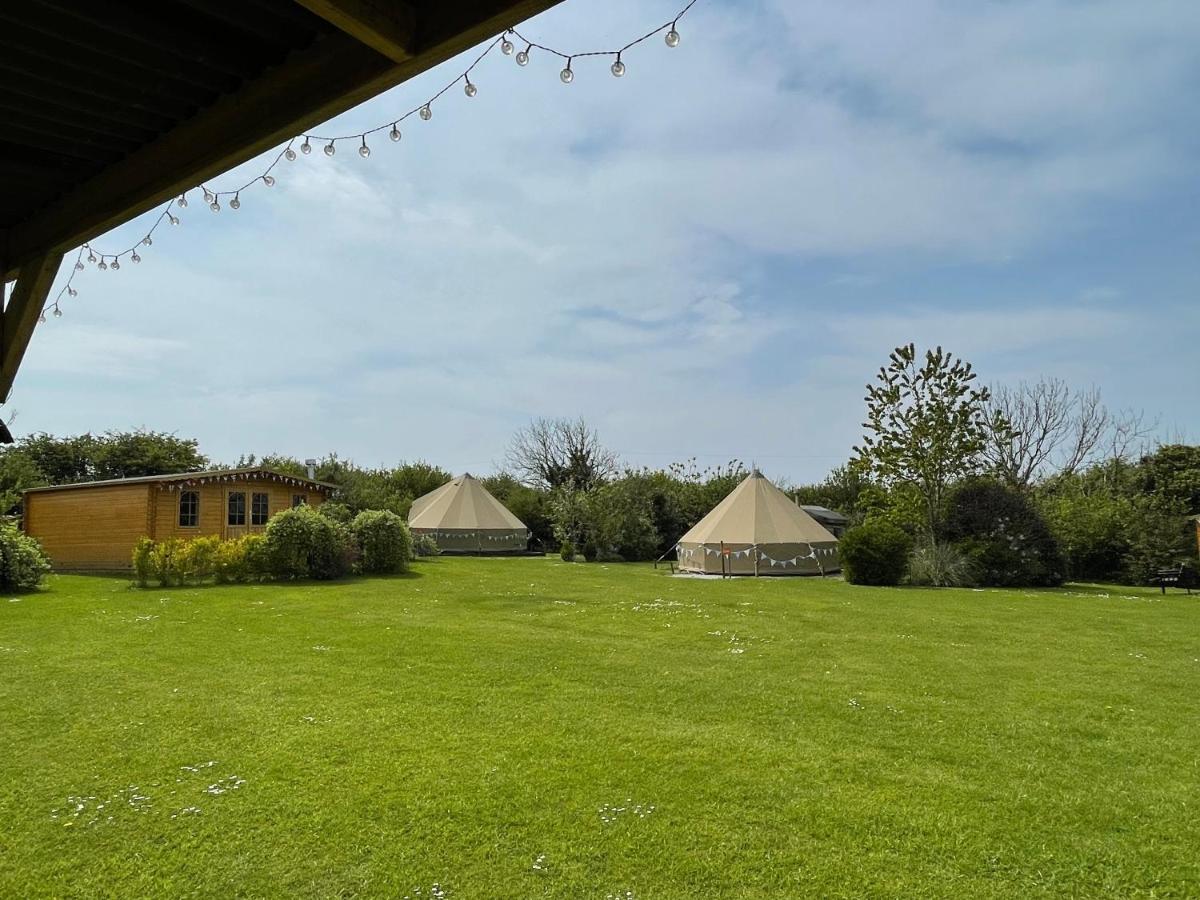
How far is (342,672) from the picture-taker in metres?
6.93

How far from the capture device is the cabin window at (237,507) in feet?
71.9

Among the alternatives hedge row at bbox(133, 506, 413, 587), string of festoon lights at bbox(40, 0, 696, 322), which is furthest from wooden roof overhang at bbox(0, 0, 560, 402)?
hedge row at bbox(133, 506, 413, 587)

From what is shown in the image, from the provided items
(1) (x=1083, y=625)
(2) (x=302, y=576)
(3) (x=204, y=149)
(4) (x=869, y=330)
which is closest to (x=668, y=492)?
(4) (x=869, y=330)

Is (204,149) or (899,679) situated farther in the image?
(899,679)

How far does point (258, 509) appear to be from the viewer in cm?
2264

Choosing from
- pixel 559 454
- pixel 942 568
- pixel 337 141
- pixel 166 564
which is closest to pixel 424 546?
pixel 166 564

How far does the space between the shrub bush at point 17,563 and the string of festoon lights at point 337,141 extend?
14566 millimetres

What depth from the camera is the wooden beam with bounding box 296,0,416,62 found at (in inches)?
57.8

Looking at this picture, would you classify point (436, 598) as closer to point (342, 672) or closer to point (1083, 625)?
point (342, 672)

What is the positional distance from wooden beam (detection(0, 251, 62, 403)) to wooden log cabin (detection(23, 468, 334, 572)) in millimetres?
19556

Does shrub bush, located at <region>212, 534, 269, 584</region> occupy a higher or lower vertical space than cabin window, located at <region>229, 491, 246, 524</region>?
lower

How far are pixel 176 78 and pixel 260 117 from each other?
243mm

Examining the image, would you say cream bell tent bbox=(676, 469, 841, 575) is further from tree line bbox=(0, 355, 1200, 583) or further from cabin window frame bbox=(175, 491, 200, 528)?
cabin window frame bbox=(175, 491, 200, 528)

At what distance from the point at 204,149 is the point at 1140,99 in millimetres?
7381
